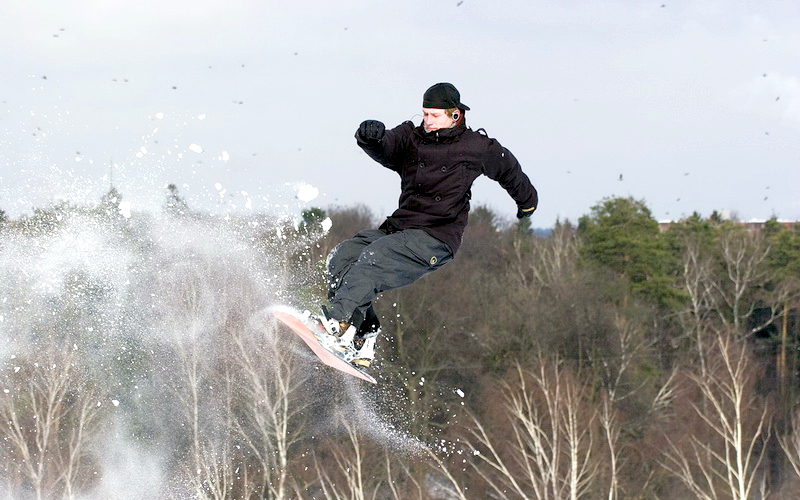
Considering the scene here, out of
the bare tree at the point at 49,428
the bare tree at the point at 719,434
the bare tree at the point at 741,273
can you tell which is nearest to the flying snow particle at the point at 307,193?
the bare tree at the point at 49,428

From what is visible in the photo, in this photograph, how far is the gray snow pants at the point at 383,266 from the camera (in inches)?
341

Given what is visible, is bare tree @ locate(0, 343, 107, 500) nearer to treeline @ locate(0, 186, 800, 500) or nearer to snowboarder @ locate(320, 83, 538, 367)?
treeline @ locate(0, 186, 800, 500)

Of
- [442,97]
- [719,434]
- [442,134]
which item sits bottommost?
[719,434]

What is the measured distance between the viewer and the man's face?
833 cm

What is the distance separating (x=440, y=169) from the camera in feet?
28.0

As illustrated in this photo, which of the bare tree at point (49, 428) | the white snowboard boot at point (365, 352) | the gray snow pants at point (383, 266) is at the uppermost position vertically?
the gray snow pants at point (383, 266)

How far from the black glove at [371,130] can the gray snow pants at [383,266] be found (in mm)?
852

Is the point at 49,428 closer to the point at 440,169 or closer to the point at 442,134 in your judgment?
the point at 440,169

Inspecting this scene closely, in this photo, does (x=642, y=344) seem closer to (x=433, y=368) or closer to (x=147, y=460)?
(x=433, y=368)

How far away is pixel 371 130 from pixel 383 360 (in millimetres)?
21426

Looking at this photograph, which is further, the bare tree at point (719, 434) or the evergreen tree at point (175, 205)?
the bare tree at point (719, 434)

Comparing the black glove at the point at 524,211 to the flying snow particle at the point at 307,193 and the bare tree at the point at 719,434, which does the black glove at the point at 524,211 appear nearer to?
the flying snow particle at the point at 307,193

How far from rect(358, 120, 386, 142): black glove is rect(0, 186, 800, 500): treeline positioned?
12.5 ft

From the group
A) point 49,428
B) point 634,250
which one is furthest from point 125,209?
point 634,250
